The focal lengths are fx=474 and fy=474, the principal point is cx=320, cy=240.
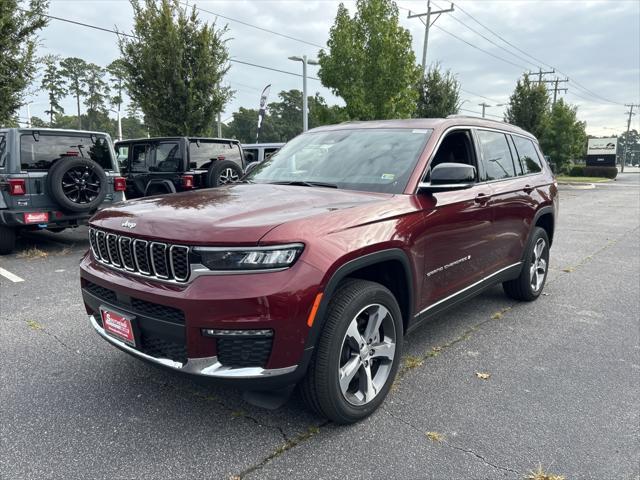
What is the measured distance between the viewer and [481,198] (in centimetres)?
379

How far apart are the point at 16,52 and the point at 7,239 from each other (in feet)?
16.3

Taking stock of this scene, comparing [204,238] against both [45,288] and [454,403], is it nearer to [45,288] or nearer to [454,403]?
[454,403]

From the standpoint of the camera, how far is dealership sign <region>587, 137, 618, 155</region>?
4822cm

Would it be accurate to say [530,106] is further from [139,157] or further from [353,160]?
[353,160]

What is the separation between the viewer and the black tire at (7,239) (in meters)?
7.10

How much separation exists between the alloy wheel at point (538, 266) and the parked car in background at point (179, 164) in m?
5.60

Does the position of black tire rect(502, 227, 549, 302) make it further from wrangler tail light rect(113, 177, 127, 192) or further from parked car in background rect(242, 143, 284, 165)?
parked car in background rect(242, 143, 284, 165)

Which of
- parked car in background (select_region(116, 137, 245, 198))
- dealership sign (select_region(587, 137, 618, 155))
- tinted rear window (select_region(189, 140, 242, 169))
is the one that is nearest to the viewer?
parked car in background (select_region(116, 137, 245, 198))

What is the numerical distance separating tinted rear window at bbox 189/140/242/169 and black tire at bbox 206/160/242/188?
28cm

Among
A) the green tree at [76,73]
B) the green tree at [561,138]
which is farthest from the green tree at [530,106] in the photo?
the green tree at [76,73]

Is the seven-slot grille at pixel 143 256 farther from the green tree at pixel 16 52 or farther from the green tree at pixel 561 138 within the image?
the green tree at pixel 561 138

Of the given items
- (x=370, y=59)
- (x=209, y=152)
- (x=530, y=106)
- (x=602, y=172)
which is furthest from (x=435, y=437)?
(x=602, y=172)

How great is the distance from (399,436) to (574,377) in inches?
62.3

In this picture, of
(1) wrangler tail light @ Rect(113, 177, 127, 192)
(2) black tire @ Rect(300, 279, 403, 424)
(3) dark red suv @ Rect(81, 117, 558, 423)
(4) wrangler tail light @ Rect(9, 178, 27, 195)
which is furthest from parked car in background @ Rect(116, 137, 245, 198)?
(2) black tire @ Rect(300, 279, 403, 424)
